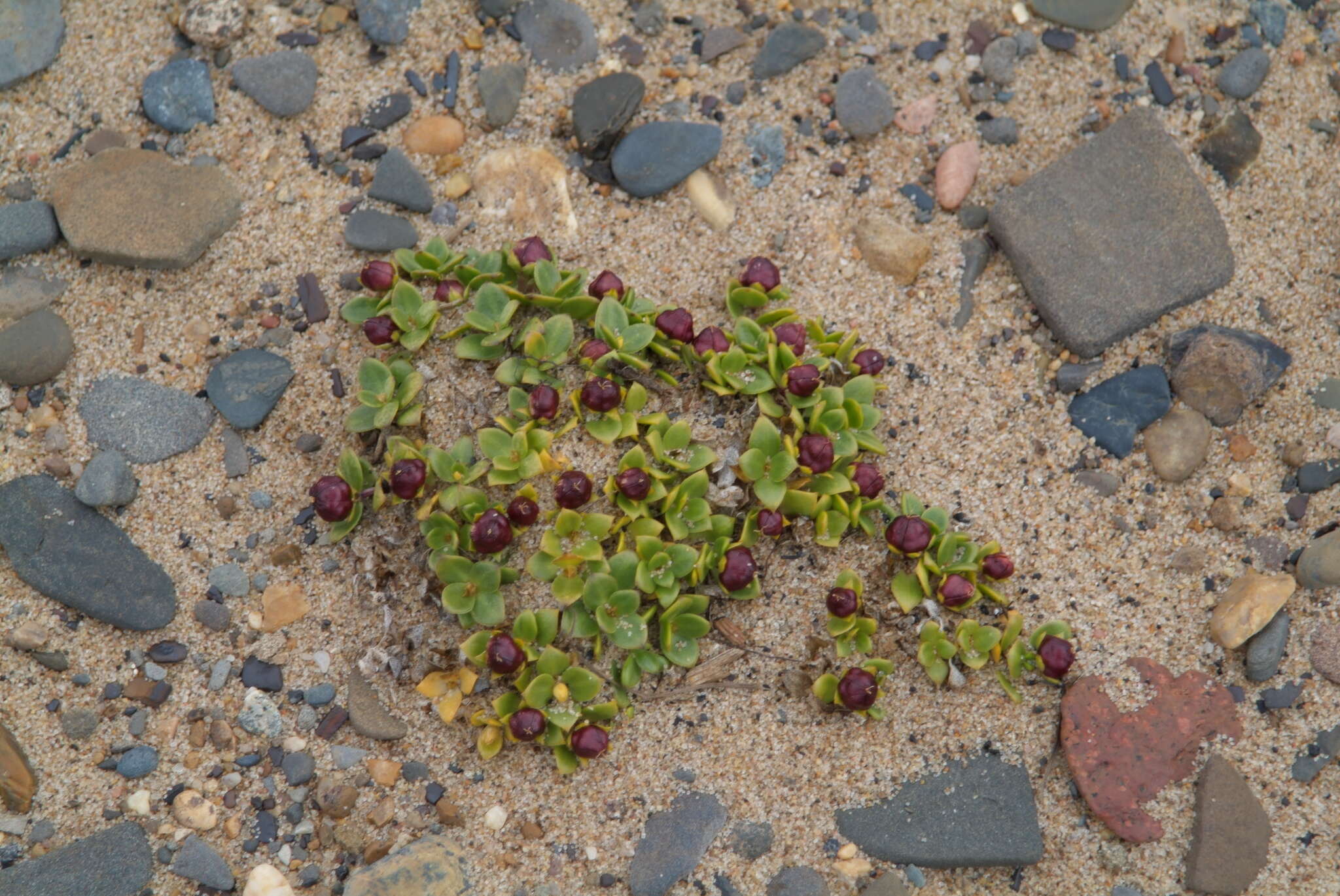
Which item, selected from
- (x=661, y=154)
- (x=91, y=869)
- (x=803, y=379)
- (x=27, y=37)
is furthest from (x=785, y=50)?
(x=91, y=869)

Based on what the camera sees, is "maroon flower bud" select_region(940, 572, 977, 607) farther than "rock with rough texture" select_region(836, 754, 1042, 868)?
Yes

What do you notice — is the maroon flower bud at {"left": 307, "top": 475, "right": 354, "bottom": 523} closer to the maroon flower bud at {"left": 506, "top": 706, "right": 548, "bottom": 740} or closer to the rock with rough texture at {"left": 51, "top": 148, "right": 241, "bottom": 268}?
the maroon flower bud at {"left": 506, "top": 706, "right": 548, "bottom": 740}

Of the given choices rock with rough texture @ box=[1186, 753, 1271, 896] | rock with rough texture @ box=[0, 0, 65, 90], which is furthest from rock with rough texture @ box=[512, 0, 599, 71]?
rock with rough texture @ box=[1186, 753, 1271, 896]

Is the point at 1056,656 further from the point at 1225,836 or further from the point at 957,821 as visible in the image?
the point at 1225,836

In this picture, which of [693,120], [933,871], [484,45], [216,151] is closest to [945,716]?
[933,871]

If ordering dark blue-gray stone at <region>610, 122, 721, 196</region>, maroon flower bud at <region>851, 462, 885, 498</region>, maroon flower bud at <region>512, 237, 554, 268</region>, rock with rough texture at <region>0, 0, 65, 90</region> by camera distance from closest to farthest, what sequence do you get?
maroon flower bud at <region>851, 462, 885, 498</region>
maroon flower bud at <region>512, 237, 554, 268</region>
rock with rough texture at <region>0, 0, 65, 90</region>
dark blue-gray stone at <region>610, 122, 721, 196</region>

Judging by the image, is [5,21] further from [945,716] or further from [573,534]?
[945,716]

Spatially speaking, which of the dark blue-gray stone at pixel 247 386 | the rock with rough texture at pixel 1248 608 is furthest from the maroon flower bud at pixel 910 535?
the dark blue-gray stone at pixel 247 386
